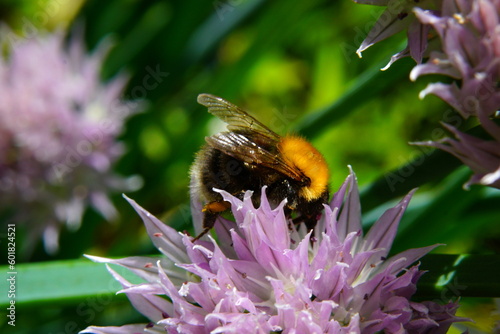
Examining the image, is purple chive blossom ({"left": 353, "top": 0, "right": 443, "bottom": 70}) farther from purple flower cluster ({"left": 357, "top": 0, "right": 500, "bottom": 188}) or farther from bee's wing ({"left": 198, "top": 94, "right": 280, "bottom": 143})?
bee's wing ({"left": 198, "top": 94, "right": 280, "bottom": 143})

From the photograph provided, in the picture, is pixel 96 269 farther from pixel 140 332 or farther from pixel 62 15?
pixel 62 15

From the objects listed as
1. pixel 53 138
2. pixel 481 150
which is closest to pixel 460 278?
pixel 481 150

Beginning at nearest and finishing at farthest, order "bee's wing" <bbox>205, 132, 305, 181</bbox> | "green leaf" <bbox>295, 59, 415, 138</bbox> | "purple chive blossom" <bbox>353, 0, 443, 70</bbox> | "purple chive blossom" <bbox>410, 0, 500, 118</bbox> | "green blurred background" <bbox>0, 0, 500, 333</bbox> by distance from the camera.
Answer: "purple chive blossom" <bbox>410, 0, 500, 118</bbox> → "purple chive blossom" <bbox>353, 0, 443, 70</bbox> → "bee's wing" <bbox>205, 132, 305, 181</bbox> → "green leaf" <bbox>295, 59, 415, 138</bbox> → "green blurred background" <bbox>0, 0, 500, 333</bbox>

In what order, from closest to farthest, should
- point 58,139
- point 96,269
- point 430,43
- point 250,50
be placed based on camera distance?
point 430,43 < point 96,269 < point 58,139 < point 250,50

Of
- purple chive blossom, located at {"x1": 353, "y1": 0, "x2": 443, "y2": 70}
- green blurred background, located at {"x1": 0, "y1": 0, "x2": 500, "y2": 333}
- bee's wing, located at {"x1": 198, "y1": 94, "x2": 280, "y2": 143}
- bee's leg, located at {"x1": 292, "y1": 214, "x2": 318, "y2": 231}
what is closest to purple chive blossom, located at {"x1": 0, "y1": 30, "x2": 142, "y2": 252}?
green blurred background, located at {"x1": 0, "y1": 0, "x2": 500, "y2": 333}

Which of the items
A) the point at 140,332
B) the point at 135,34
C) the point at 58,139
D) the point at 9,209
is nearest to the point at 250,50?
the point at 135,34
